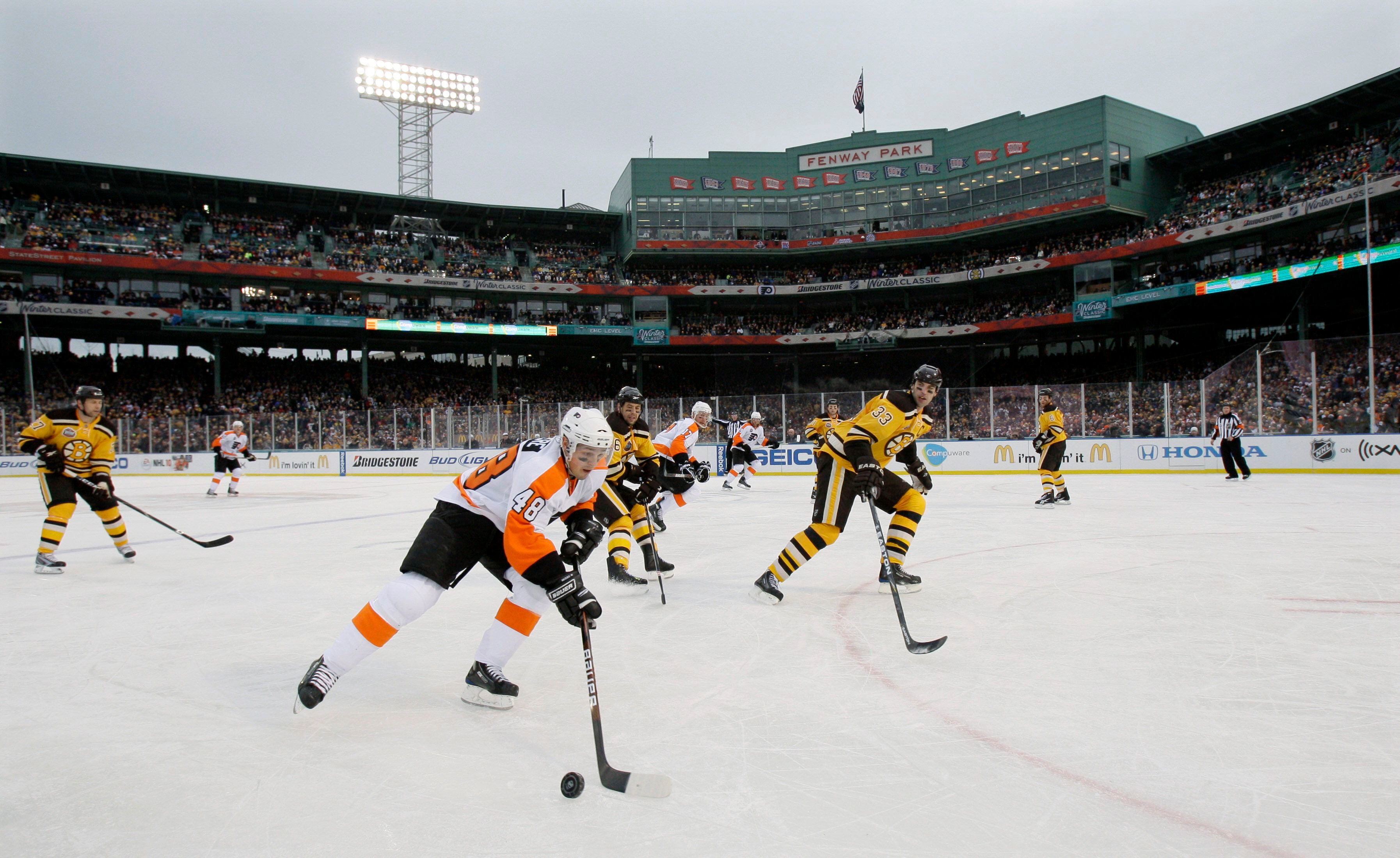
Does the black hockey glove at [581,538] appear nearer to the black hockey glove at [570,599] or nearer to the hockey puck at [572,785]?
the black hockey glove at [570,599]

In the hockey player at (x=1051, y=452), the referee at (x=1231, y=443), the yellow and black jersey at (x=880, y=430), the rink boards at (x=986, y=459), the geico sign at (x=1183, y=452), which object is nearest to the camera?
the yellow and black jersey at (x=880, y=430)

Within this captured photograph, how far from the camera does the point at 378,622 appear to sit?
3.32 m

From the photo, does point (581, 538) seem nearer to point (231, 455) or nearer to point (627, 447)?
point (627, 447)

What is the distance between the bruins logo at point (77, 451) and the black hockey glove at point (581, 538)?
6.41 meters

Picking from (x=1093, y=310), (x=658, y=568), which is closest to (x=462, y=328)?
(x=1093, y=310)

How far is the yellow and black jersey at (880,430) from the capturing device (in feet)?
17.4

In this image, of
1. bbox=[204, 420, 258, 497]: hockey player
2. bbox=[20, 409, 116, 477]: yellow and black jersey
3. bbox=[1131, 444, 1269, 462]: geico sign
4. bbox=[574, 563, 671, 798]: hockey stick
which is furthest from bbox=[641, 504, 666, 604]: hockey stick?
bbox=[1131, 444, 1269, 462]: geico sign

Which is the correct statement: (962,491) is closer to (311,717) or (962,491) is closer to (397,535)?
(397,535)

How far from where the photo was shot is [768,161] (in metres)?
40.9

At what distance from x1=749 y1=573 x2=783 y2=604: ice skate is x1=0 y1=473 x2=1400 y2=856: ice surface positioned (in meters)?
0.14

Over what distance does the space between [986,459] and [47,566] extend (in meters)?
19.0

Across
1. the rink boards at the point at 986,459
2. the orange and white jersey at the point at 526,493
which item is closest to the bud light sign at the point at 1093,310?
the rink boards at the point at 986,459

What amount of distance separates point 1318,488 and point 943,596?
11667 mm

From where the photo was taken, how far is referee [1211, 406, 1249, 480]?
15094 millimetres
